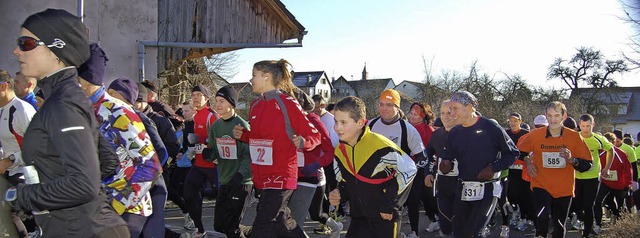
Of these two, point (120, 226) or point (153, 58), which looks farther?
Answer: point (153, 58)

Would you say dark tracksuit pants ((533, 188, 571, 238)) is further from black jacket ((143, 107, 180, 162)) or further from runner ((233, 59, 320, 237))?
black jacket ((143, 107, 180, 162))

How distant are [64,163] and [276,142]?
291cm

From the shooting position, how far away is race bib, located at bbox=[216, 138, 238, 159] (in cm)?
709

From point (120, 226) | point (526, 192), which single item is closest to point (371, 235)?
point (120, 226)

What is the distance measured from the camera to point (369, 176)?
489cm

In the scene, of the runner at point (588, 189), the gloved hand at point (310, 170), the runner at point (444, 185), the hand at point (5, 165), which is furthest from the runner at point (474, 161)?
the hand at point (5, 165)

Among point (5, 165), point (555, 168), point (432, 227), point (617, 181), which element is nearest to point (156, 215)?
point (5, 165)

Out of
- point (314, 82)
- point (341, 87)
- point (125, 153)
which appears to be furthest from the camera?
point (341, 87)

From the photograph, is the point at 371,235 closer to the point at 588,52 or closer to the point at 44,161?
the point at 44,161

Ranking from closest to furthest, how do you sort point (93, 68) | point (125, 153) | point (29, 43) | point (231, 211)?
point (29, 43), point (93, 68), point (125, 153), point (231, 211)

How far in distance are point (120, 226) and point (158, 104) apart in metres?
6.01

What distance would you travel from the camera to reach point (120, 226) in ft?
9.75

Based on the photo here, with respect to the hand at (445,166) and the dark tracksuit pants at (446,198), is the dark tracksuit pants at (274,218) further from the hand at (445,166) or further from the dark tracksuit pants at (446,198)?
the dark tracksuit pants at (446,198)

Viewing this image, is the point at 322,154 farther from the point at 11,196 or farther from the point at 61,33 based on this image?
the point at 11,196
